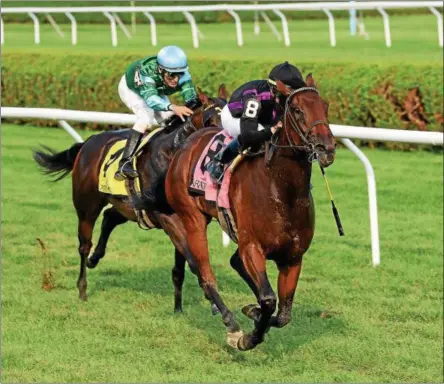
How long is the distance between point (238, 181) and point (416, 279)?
235 centimetres

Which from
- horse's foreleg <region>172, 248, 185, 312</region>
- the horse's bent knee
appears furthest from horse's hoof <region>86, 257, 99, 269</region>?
the horse's bent knee

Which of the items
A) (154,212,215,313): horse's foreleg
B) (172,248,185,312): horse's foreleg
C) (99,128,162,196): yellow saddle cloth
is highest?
(99,128,162,196): yellow saddle cloth

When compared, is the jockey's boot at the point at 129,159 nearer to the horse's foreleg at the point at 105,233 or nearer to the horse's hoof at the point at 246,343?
the horse's foreleg at the point at 105,233

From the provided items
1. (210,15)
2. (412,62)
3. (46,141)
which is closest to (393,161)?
(412,62)

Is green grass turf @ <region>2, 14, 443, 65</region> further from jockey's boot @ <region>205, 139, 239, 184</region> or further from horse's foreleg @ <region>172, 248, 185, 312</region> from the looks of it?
jockey's boot @ <region>205, 139, 239, 184</region>

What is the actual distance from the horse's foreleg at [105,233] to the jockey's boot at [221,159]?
1820 mm

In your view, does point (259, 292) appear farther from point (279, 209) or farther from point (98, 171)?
point (98, 171)

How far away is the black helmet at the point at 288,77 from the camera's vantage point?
5.29 meters

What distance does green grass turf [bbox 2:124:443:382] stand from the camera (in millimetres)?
5652

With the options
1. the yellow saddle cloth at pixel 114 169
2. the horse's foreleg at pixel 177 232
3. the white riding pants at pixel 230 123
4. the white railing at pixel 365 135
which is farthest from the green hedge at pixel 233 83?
the white riding pants at pixel 230 123

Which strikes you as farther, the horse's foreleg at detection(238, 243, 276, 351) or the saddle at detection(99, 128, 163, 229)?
the saddle at detection(99, 128, 163, 229)

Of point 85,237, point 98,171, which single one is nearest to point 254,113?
point 98,171

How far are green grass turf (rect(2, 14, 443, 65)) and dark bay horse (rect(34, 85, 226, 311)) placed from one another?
20.2 feet

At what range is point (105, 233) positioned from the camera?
302 inches
